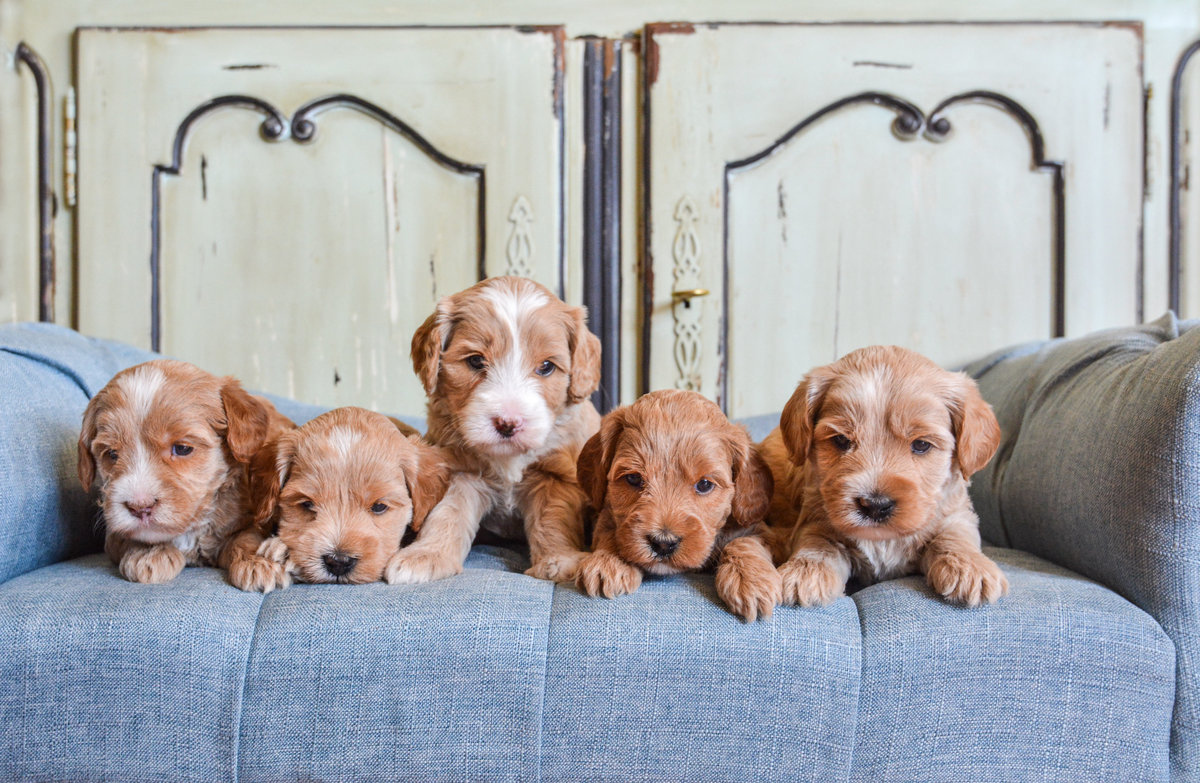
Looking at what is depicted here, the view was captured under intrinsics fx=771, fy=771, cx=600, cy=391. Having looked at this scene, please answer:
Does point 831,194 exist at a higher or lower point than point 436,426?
higher

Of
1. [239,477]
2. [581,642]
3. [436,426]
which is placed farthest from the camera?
[436,426]

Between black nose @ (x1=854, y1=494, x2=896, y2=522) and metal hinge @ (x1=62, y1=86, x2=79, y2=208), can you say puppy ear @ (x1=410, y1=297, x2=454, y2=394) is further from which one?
metal hinge @ (x1=62, y1=86, x2=79, y2=208)

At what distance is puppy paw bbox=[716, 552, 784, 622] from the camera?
192 cm

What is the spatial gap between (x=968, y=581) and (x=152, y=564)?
219cm

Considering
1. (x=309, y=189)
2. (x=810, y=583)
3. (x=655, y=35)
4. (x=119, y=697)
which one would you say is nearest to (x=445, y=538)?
(x=119, y=697)

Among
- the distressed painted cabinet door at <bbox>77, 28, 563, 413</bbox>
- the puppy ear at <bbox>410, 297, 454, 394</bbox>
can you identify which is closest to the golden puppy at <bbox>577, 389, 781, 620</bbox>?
the puppy ear at <bbox>410, 297, 454, 394</bbox>

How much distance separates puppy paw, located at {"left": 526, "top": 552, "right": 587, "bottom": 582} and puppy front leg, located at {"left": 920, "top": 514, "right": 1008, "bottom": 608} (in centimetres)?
97

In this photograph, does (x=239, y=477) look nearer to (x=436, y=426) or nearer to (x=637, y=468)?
(x=436, y=426)

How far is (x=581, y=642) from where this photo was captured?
74.0 inches

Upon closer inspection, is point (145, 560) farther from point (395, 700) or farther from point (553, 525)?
point (553, 525)

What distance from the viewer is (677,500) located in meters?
2.17

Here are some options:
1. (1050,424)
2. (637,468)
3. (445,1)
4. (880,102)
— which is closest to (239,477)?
(637,468)

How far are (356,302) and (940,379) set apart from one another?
122 inches

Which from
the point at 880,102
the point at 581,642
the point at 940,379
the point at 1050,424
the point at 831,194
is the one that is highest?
the point at 880,102
